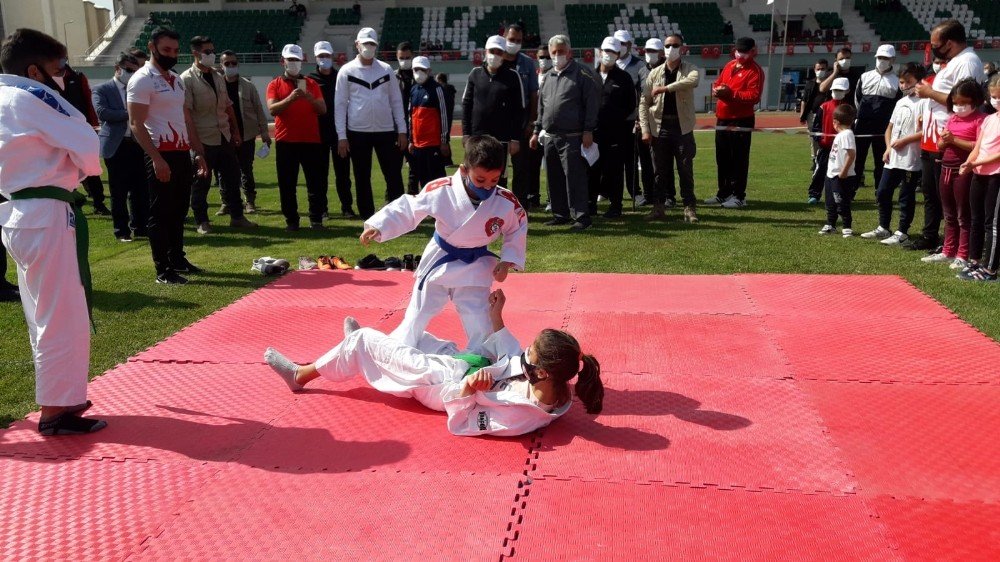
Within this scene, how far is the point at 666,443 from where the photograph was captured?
3898mm

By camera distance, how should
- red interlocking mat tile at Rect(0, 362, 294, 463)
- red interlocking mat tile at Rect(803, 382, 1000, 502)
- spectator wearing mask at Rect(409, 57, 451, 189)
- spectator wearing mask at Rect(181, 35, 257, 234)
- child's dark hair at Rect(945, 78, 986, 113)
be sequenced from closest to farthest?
red interlocking mat tile at Rect(803, 382, 1000, 502) → red interlocking mat tile at Rect(0, 362, 294, 463) → child's dark hair at Rect(945, 78, 986, 113) → spectator wearing mask at Rect(181, 35, 257, 234) → spectator wearing mask at Rect(409, 57, 451, 189)

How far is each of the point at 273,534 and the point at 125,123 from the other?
24.9 ft

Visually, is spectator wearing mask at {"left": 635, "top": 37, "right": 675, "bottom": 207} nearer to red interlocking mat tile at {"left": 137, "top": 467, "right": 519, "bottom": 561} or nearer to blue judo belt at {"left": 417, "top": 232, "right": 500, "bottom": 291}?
blue judo belt at {"left": 417, "top": 232, "right": 500, "bottom": 291}

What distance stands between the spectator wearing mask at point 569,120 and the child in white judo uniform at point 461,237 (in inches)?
192

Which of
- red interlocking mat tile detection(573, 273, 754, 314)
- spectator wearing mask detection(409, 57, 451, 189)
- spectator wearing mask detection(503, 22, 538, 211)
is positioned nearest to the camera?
red interlocking mat tile detection(573, 273, 754, 314)

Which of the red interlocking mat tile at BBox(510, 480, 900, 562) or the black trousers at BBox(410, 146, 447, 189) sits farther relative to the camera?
the black trousers at BBox(410, 146, 447, 189)

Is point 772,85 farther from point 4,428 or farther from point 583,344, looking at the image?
point 4,428

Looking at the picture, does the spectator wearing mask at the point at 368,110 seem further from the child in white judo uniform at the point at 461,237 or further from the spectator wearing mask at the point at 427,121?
the child in white judo uniform at the point at 461,237

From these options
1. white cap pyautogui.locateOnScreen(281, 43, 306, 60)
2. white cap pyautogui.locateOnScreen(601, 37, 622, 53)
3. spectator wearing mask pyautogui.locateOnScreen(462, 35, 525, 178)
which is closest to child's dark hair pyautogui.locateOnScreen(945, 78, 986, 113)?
white cap pyautogui.locateOnScreen(601, 37, 622, 53)

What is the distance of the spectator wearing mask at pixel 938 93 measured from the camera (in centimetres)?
737

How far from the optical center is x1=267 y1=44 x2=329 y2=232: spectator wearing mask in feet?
30.7

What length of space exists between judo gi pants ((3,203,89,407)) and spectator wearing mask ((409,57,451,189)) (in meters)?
6.52

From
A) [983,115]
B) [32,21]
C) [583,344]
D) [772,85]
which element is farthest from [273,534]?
[32,21]

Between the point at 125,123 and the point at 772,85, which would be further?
the point at 772,85
